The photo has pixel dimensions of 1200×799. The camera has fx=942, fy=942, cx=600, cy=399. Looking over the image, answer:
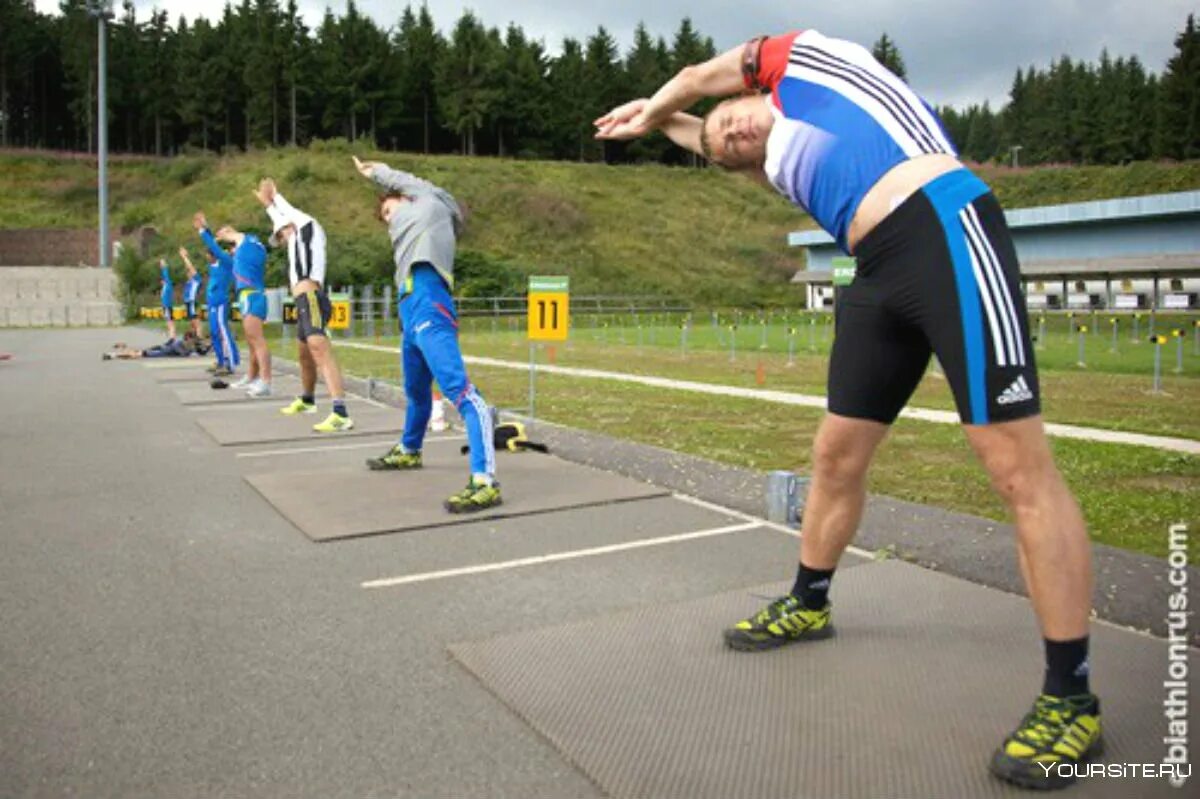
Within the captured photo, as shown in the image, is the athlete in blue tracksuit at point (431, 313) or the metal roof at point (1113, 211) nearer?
the athlete in blue tracksuit at point (431, 313)

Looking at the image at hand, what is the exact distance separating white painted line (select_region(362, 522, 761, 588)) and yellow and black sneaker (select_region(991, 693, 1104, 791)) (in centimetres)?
250

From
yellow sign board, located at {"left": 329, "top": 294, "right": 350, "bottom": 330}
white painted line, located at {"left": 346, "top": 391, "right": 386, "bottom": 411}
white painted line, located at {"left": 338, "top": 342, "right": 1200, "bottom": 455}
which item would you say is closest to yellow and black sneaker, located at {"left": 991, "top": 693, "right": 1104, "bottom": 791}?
white painted line, located at {"left": 338, "top": 342, "right": 1200, "bottom": 455}

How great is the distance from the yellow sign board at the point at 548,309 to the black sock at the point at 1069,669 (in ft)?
20.9

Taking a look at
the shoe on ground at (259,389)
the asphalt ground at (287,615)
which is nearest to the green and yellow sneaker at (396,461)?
the asphalt ground at (287,615)

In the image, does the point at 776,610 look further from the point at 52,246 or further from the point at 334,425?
the point at 52,246

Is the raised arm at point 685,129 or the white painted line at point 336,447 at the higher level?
the raised arm at point 685,129

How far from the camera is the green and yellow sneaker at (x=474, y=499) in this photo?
5.53m

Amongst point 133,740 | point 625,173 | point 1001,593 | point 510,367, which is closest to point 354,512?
point 133,740

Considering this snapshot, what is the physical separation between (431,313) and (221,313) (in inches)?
371

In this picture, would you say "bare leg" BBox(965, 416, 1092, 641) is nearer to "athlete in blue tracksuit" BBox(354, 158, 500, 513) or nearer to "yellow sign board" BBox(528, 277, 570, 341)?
"athlete in blue tracksuit" BBox(354, 158, 500, 513)

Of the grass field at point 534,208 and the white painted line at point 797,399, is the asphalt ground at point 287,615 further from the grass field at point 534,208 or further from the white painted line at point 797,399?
the grass field at point 534,208

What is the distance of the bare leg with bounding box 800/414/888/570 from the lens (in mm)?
3182

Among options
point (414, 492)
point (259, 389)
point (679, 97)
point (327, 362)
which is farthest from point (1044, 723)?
point (259, 389)

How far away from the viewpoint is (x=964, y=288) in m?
2.58
